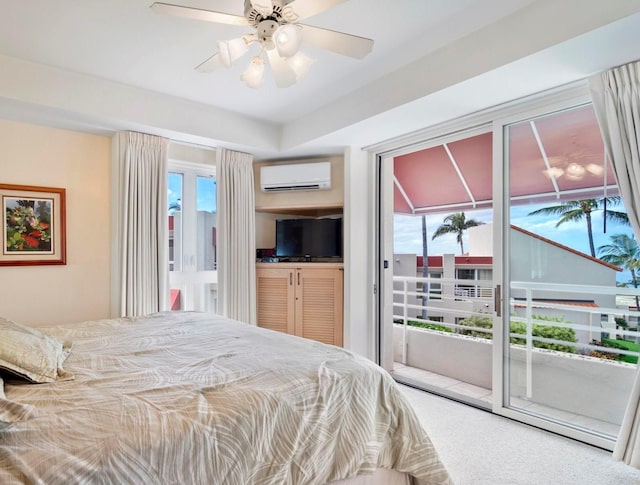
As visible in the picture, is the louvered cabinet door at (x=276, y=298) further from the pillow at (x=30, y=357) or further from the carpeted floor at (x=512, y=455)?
the pillow at (x=30, y=357)

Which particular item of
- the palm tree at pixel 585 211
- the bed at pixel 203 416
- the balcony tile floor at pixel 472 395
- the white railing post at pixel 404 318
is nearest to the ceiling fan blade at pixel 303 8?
the bed at pixel 203 416

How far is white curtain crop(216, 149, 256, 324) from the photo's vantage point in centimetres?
388

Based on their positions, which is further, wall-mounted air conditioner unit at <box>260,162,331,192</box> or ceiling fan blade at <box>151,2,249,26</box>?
wall-mounted air conditioner unit at <box>260,162,331,192</box>

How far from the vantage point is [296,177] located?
4.13m

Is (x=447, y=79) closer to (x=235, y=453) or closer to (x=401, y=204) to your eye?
(x=401, y=204)

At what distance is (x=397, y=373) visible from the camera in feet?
12.6

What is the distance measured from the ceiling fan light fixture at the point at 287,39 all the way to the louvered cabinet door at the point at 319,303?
8.09 ft

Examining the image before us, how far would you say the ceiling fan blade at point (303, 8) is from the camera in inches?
63.6

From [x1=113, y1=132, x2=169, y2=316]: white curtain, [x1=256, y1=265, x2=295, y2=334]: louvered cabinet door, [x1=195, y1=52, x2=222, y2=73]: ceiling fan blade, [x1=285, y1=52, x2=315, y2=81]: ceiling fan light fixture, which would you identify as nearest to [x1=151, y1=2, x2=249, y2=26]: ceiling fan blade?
[x1=195, y1=52, x2=222, y2=73]: ceiling fan blade

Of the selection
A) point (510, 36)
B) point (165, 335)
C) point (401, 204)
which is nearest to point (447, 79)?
point (510, 36)

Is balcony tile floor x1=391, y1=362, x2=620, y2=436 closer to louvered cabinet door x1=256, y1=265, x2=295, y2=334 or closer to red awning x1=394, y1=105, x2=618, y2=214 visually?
louvered cabinet door x1=256, y1=265, x2=295, y2=334

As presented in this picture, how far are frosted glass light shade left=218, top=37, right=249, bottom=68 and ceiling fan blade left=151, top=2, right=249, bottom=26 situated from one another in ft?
0.34

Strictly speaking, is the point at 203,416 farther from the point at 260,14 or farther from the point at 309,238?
the point at 309,238

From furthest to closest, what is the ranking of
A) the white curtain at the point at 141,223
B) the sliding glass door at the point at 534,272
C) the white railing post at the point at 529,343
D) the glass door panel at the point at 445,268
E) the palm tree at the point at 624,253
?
the glass door panel at the point at 445,268 < the white curtain at the point at 141,223 < the white railing post at the point at 529,343 < the sliding glass door at the point at 534,272 < the palm tree at the point at 624,253
